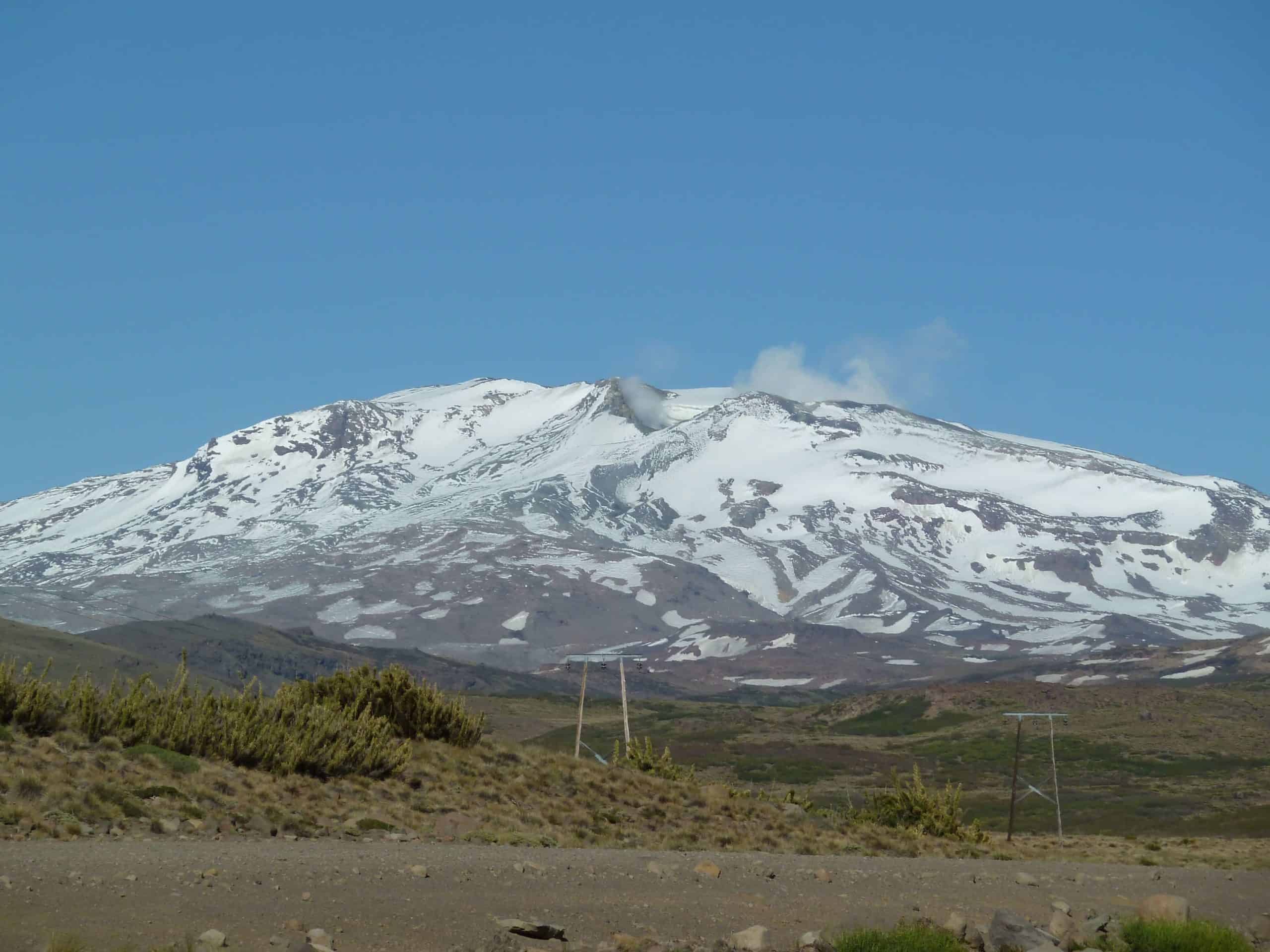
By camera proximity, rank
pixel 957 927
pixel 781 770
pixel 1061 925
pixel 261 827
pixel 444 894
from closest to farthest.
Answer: pixel 444 894
pixel 957 927
pixel 1061 925
pixel 261 827
pixel 781 770

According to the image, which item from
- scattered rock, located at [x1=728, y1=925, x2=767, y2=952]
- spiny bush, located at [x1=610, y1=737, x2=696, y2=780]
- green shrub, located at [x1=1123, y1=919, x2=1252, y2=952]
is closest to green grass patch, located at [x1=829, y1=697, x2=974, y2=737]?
spiny bush, located at [x1=610, y1=737, x2=696, y2=780]

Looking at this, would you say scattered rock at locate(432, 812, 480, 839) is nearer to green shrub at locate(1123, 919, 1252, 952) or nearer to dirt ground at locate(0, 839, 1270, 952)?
dirt ground at locate(0, 839, 1270, 952)

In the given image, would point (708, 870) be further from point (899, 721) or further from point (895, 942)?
point (899, 721)

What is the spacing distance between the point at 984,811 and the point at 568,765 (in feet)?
154

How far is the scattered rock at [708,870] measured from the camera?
55.9 ft

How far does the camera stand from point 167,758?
1941 cm

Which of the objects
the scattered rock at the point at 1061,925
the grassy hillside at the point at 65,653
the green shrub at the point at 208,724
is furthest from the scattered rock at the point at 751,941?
the grassy hillside at the point at 65,653

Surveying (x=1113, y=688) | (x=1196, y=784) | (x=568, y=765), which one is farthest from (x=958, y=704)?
(x=568, y=765)

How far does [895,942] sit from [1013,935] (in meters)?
2.12

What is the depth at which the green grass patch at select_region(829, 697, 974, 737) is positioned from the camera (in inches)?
5094

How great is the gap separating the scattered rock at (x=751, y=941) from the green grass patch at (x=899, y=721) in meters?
114

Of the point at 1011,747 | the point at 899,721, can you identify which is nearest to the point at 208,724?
the point at 1011,747

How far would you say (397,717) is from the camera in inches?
1021

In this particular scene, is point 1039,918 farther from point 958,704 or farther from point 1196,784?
point 958,704
